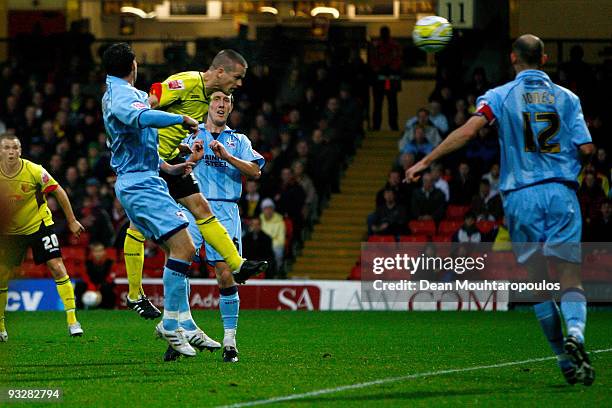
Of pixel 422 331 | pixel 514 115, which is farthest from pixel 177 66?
pixel 514 115

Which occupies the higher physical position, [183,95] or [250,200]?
[183,95]

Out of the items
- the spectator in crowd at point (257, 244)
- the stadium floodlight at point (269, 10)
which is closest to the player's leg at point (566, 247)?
the spectator in crowd at point (257, 244)

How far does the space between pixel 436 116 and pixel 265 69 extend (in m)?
5.78

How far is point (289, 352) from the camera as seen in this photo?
11.7 m

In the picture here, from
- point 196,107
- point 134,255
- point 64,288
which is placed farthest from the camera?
point 64,288

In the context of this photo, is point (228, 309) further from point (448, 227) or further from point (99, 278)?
point (448, 227)

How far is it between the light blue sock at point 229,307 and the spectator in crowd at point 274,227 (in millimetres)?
12126

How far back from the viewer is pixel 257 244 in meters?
21.7

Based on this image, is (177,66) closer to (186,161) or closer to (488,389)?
(186,161)

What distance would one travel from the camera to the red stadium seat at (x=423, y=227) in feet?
71.4

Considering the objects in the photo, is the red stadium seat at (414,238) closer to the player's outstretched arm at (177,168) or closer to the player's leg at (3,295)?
the player's leg at (3,295)

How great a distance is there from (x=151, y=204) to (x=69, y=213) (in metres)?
3.55

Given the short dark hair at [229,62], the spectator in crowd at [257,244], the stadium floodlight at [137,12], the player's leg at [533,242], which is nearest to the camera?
the player's leg at [533,242]

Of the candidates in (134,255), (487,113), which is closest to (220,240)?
(134,255)
